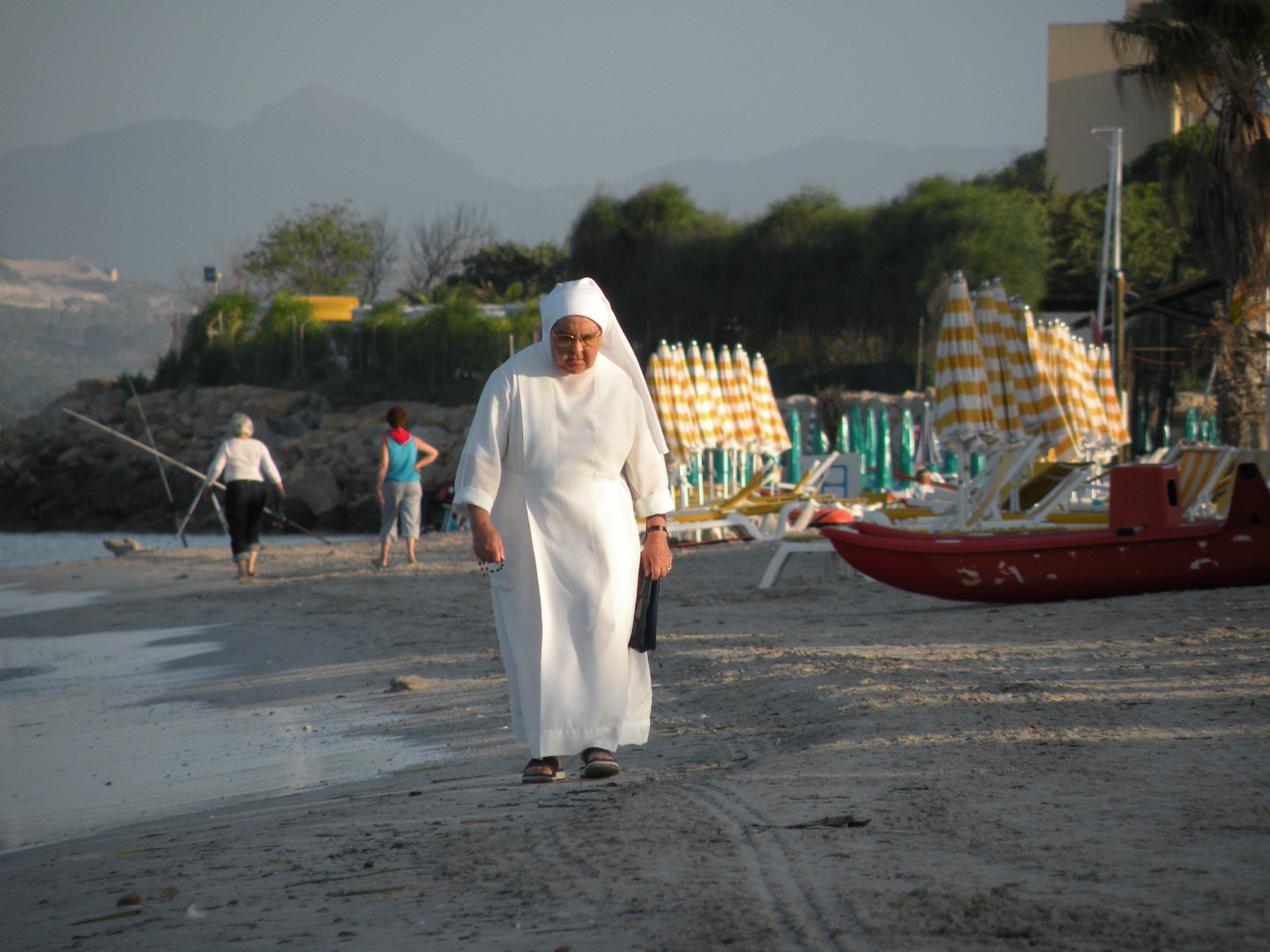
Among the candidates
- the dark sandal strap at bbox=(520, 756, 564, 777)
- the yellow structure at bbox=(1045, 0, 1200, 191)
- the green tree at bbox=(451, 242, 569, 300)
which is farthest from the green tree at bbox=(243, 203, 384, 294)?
the dark sandal strap at bbox=(520, 756, 564, 777)

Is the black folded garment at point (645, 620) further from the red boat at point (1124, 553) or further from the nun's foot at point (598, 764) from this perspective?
the red boat at point (1124, 553)

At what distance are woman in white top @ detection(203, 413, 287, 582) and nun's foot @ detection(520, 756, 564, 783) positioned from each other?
877 centimetres

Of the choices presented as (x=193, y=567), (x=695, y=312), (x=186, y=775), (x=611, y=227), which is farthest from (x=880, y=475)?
(x=611, y=227)

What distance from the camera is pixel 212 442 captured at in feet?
159

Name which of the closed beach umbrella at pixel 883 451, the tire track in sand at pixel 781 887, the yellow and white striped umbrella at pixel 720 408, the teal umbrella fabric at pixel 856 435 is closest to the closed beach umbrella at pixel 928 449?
the closed beach umbrella at pixel 883 451

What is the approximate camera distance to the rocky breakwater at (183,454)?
39.6 meters

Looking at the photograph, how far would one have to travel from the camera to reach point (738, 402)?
58.2 feet

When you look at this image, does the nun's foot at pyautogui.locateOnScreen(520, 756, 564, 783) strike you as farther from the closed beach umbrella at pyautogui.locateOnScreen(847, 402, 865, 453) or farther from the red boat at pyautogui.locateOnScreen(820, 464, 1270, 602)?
the closed beach umbrella at pyautogui.locateOnScreen(847, 402, 865, 453)

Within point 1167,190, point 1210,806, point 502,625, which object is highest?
point 1167,190

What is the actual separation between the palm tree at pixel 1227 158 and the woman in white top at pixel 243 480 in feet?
45.2

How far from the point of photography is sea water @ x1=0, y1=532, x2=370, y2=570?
2742 centimetres

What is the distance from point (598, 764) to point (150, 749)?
2943 millimetres

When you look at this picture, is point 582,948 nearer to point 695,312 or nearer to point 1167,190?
point 1167,190

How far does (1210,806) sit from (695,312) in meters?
46.8
